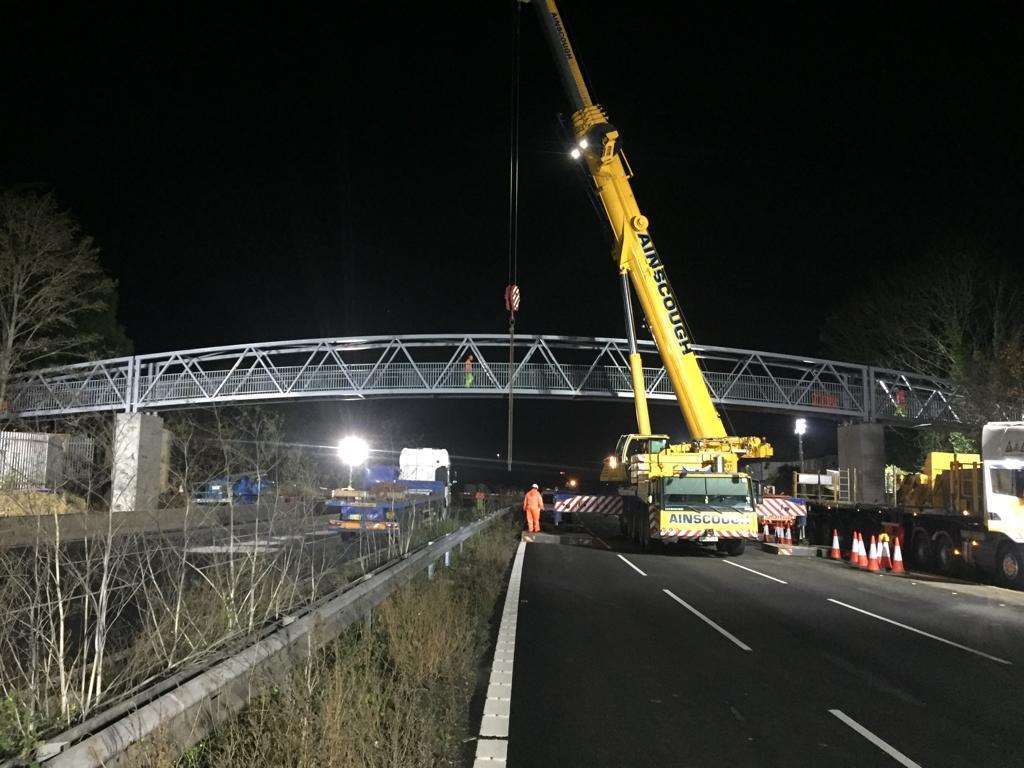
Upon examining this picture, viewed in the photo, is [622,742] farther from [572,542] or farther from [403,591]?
[572,542]

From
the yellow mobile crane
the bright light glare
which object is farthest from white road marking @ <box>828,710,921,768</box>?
the bright light glare

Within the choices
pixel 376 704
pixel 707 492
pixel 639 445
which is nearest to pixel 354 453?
pixel 639 445

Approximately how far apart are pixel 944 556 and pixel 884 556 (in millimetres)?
1484

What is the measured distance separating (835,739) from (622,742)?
1.66 metres

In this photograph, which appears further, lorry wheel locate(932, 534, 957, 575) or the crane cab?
the crane cab

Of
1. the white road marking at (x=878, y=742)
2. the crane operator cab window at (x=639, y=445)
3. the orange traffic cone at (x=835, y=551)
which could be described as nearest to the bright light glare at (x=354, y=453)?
the crane operator cab window at (x=639, y=445)

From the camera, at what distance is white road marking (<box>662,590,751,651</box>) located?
9.72 metres

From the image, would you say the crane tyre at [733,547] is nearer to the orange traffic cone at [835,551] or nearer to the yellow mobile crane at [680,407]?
the yellow mobile crane at [680,407]

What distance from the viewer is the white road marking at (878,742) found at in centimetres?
571

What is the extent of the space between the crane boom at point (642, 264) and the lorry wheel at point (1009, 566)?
20.0ft

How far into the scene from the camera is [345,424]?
65000 mm

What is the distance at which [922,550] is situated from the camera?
823 inches

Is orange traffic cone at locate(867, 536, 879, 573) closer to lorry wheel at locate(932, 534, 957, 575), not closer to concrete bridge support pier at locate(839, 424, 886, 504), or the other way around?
lorry wheel at locate(932, 534, 957, 575)

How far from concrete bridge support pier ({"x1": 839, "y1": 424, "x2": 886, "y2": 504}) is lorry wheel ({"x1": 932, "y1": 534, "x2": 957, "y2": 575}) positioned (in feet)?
60.6
